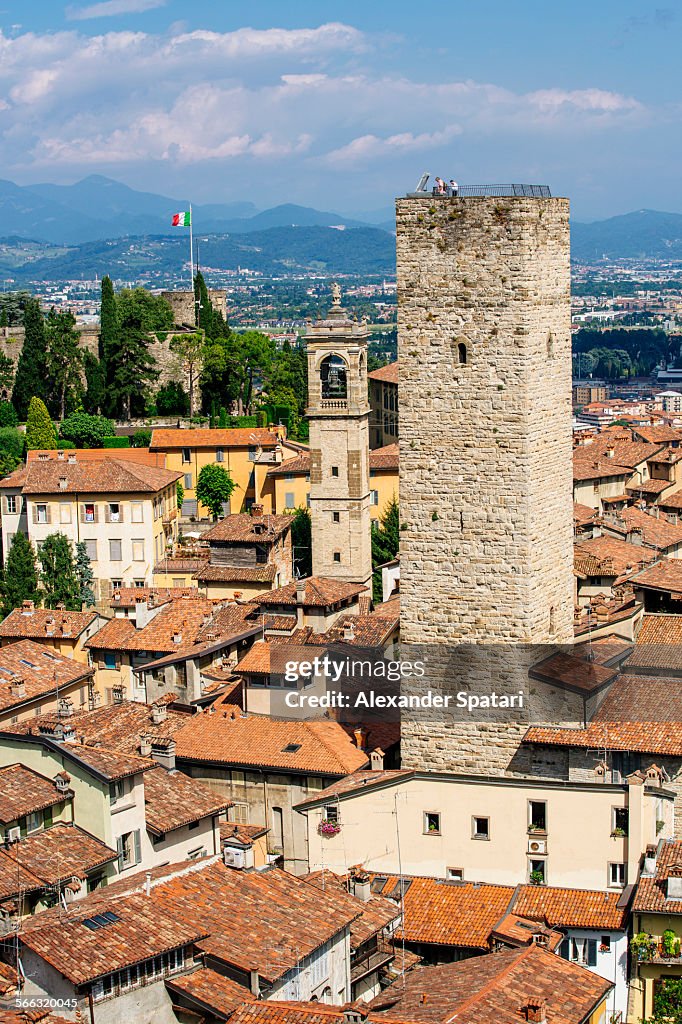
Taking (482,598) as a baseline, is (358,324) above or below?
above

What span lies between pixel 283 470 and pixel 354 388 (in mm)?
8518

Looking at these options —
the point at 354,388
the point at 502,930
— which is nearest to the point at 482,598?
the point at 502,930

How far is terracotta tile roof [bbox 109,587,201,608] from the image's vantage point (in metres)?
44.5

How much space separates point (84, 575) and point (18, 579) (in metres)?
2.61

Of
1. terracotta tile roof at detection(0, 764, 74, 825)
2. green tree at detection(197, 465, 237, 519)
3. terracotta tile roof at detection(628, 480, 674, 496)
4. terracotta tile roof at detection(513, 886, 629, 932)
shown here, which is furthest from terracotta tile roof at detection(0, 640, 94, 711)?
terracotta tile roof at detection(628, 480, 674, 496)

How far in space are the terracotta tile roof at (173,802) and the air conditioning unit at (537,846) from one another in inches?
180

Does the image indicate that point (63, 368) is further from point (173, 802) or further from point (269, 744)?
point (173, 802)

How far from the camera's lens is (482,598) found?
2547 centimetres

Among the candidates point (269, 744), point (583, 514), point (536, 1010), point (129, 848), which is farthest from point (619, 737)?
point (583, 514)

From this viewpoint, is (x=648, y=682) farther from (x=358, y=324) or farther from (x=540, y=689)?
(x=358, y=324)

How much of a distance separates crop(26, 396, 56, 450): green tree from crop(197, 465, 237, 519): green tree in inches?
298

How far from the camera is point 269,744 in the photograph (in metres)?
29.6

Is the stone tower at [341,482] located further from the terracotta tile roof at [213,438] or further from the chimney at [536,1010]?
the chimney at [536,1010]

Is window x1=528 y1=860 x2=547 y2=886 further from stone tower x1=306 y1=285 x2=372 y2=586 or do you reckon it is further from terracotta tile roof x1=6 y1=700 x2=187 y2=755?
stone tower x1=306 y1=285 x2=372 y2=586
